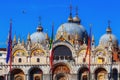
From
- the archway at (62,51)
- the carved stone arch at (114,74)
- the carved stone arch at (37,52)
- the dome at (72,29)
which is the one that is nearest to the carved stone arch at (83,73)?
the archway at (62,51)

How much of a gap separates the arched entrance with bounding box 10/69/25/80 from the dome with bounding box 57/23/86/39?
61.7 ft

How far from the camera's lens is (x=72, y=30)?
10794 centimetres

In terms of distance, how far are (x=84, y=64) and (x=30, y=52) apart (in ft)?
38.6

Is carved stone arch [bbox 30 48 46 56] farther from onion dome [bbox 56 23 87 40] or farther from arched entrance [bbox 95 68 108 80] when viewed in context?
onion dome [bbox 56 23 87 40]

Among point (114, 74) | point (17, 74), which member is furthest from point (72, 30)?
point (17, 74)

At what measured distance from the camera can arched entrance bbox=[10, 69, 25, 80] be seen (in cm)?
9232

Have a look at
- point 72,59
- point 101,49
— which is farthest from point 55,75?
point 101,49

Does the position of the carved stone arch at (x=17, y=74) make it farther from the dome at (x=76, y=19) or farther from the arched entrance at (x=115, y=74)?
the dome at (x=76, y=19)

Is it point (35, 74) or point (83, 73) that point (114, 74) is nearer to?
point (83, 73)

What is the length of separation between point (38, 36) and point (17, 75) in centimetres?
2371

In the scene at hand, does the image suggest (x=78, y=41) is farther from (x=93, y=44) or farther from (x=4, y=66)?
(x=4, y=66)

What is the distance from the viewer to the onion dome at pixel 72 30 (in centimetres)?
10712

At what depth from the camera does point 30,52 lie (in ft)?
308

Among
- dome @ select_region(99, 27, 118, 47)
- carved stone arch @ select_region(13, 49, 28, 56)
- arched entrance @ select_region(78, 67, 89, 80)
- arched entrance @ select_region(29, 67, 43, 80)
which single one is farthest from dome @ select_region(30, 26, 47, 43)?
arched entrance @ select_region(78, 67, 89, 80)
